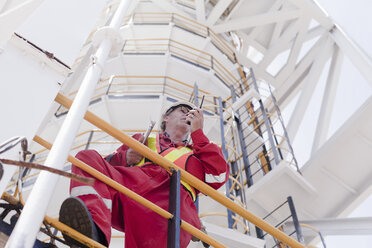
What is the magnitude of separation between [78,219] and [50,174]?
66cm

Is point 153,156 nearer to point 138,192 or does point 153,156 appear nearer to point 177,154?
point 138,192

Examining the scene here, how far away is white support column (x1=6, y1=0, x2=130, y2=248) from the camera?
98 centimetres

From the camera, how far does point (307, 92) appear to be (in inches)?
358

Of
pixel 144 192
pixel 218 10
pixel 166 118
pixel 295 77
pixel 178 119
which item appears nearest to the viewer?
pixel 144 192

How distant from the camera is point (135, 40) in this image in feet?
31.8

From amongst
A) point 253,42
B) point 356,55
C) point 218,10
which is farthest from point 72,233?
point 253,42

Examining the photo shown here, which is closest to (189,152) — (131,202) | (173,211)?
(131,202)

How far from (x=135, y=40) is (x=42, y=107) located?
27.9 ft

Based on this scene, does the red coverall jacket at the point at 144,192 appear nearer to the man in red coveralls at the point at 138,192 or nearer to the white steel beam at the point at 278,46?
the man in red coveralls at the point at 138,192

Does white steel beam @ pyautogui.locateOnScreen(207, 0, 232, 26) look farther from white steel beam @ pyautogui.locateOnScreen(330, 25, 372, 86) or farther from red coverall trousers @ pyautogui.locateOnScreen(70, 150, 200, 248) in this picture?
red coverall trousers @ pyautogui.locateOnScreen(70, 150, 200, 248)

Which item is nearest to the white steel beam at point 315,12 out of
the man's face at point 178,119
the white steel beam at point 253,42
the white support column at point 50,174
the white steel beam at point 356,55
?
the white steel beam at point 356,55

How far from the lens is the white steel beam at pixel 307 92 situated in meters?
8.76

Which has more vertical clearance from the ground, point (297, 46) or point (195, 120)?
point (297, 46)

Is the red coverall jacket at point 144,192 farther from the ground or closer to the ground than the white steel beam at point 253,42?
closer to the ground
